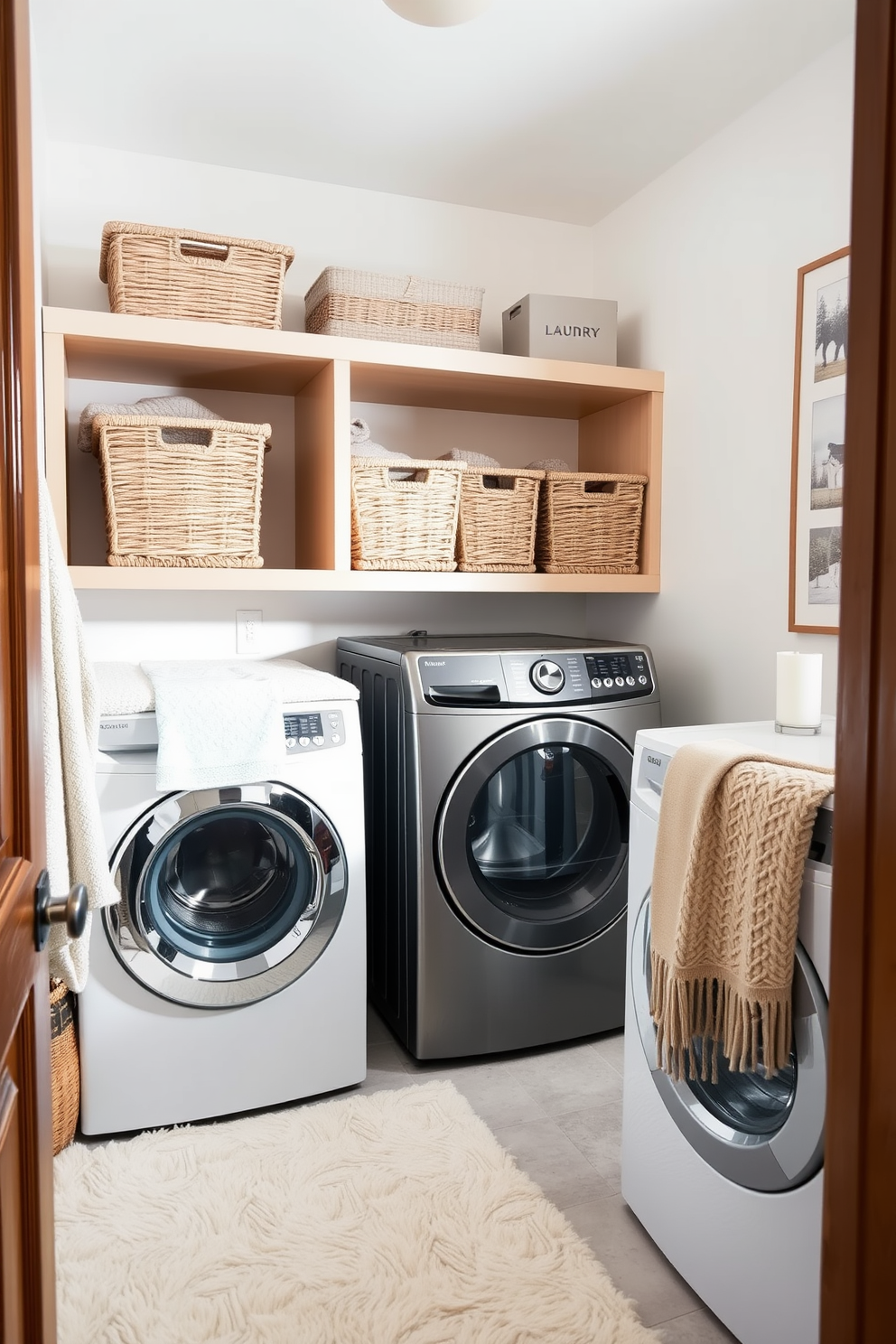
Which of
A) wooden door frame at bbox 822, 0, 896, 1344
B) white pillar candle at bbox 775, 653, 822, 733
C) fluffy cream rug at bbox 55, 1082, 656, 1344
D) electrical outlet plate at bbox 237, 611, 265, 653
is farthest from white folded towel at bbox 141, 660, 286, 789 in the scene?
wooden door frame at bbox 822, 0, 896, 1344

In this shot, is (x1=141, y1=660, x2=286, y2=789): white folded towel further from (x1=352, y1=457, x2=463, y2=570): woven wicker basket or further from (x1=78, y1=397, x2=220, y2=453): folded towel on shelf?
(x1=78, y1=397, x2=220, y2=453): folded towel on shelf

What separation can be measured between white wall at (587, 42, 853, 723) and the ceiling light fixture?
2.86 ft

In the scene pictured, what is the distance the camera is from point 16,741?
883 mm

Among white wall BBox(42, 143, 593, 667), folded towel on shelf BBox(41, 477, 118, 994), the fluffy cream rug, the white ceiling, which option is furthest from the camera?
white wall BBox(42, 143, 593, 667)

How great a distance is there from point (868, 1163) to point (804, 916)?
0.56m

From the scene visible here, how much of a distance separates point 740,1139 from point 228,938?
115 centimetres

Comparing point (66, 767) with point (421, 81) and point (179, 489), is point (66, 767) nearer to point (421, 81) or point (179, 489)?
point (179, 489)

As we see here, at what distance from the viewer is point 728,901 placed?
1.36 meters

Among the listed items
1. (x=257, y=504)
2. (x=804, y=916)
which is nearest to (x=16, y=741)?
(x=804, y=916)

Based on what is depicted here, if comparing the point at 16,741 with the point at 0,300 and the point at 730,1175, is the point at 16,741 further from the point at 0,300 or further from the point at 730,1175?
the point at 730,1175

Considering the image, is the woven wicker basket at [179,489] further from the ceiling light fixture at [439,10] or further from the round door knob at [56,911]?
the round door knob at [56,911]

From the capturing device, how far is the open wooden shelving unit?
2.09 metres

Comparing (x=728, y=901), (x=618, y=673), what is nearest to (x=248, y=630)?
(x=618, y=673)

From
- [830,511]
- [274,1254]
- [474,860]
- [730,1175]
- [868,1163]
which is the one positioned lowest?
[274,1254]
